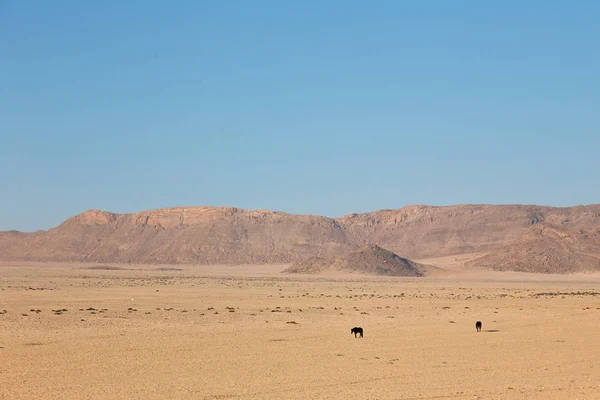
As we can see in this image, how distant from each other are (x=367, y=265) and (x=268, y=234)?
61.9m

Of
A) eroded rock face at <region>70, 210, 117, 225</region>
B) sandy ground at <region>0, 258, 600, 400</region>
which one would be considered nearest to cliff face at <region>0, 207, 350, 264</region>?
eroded rock face at <region>70, 210, 117, 225</region>

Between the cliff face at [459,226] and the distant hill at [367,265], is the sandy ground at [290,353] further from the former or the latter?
the cliff face at [459,226]

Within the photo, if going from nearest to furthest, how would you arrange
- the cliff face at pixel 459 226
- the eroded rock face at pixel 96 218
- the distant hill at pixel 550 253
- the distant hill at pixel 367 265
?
the distant hill at pixel 367 265 < the distant hill at pixel 550 253 < the cliff face at pixel 459 226 < the eroded rock face at pixel 96 218

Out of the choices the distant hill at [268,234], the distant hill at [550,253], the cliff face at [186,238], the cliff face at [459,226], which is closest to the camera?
the distant hill at [550,253]

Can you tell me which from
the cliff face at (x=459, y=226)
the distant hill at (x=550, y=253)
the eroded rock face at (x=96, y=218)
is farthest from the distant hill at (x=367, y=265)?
the eroded rock face at (x=96, y=218)

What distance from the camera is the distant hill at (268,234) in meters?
161

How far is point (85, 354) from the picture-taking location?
71.1ft

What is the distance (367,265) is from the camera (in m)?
110

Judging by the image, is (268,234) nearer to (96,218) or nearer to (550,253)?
(96,218)

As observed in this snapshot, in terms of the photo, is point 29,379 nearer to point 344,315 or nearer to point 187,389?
point 187,389

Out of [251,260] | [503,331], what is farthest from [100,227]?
[503,331]

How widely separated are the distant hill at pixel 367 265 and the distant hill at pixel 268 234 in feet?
116

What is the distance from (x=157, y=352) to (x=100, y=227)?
550 ft

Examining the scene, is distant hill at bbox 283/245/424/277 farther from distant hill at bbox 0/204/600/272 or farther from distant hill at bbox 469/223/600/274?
distant hill at bbox 0/204/600/272
